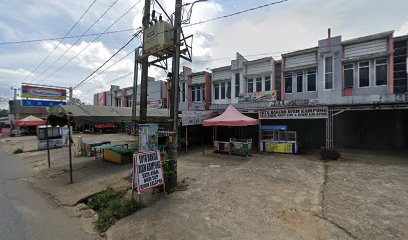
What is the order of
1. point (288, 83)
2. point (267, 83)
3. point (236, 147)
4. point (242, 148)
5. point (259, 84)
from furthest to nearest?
1. point (259, 84)
2. point (267, 83)
3. point (288, 83)
4. point (236, 147)
5. point (242, 148)

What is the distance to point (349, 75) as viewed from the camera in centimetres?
1507

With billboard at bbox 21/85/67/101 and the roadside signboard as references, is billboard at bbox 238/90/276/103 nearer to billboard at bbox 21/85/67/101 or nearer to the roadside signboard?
the roadside signboard

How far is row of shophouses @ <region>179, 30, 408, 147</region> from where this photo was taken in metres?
13.6

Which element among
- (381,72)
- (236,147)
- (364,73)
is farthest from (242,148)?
(381,72)

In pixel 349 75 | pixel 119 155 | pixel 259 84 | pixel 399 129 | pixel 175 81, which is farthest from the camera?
pixel 259 84

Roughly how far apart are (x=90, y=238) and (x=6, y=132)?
1567 inches

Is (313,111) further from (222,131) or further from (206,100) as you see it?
(206,100)

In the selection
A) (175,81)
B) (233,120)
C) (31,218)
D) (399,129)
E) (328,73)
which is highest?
(328,73)

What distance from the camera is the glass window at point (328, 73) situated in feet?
50.2

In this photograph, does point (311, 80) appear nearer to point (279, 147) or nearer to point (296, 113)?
point (296, 113)

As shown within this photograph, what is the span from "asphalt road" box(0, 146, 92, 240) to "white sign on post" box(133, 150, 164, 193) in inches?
65.1

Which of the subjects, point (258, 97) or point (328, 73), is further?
point (258, 97)

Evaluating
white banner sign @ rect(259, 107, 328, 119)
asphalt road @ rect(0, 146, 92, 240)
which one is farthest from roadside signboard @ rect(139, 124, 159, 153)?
white banner sign @ rect(259, 107, 328, 119)

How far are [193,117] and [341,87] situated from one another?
1161cm
